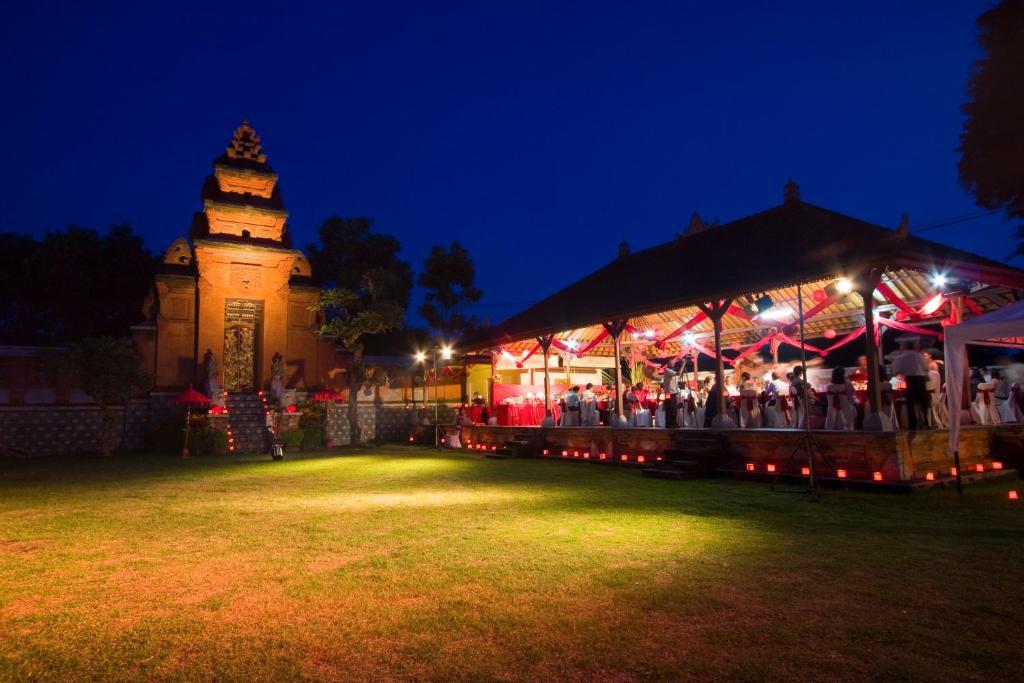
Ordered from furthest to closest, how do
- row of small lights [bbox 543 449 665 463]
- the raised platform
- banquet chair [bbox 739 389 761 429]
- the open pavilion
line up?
row of small lights [bbox 543 449 665 463]
banquet chair [bbox 739 389 761 429]
the open pavilion
the raised platform

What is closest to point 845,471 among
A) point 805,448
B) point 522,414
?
point 805,448

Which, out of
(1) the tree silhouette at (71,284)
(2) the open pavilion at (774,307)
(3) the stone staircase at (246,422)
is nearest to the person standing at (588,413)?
(2) the open pavilion at (774,307)

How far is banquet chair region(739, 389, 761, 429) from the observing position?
13.0 m

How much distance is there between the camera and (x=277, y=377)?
84.0ft

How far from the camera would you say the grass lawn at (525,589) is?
3523mm

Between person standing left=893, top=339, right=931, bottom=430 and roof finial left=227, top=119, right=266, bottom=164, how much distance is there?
2701 cm

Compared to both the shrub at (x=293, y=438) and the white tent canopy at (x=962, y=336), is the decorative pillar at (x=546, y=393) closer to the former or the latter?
the white tent canopy at (x=962, y=336)

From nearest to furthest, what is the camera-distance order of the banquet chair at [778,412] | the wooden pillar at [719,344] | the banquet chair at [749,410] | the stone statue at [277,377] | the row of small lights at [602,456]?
the wooden pillar at [719,344]
the banquet chair at [749,410]
the banquet chair at [778,412]
the row of small lights at [602,456]
the stone statue at [277,377]

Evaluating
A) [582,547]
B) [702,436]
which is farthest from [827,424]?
Answer: [582,547]

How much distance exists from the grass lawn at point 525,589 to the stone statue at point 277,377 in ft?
52.4

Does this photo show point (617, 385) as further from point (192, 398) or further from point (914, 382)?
point (192, 398)

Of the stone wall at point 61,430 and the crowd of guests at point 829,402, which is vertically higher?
the crowd of guests at point 829,402

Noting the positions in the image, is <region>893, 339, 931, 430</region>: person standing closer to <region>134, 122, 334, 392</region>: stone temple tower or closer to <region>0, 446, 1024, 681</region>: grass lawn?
<region>0, 446, 1024, 681</region>: grass lawn

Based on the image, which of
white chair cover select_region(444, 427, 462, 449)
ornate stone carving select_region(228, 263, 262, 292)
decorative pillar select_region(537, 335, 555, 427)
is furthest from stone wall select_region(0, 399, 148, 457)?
decorative pillar select_region(537, 335, 555, 427)
